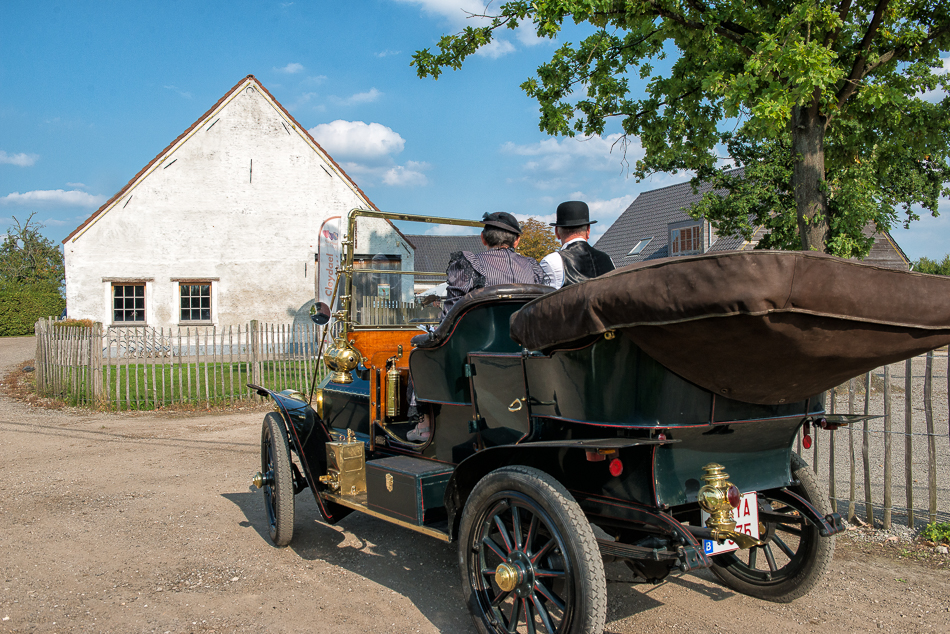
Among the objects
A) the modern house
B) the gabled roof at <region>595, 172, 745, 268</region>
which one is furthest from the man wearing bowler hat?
the gabled roof at <region>595, 172, 745, 268</region>

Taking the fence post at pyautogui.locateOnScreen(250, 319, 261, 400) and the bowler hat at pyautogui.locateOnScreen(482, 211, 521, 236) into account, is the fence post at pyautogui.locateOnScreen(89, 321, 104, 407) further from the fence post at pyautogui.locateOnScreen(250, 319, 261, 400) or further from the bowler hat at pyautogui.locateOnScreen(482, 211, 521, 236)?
the bowler hat at pyautogui.locateOnScreen(482, 211, 521, 236)

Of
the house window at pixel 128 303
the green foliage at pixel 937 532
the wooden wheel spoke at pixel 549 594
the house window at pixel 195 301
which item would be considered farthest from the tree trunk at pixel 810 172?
the house window at pixel 128 303

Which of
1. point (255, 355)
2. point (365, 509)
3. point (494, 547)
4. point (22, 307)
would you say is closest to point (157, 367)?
point (255, 355)

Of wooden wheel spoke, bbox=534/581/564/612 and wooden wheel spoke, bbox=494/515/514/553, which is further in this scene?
wooden wheel spoke, bbox=494/515/514/553

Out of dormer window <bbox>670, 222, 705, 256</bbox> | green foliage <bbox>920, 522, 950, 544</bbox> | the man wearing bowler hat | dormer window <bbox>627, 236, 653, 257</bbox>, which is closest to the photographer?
the man wearing bowler hat

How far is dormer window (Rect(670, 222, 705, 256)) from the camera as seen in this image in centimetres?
2572

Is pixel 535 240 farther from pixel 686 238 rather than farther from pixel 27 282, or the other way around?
pixel 27 282

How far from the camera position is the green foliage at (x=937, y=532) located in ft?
13.0

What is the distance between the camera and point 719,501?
2.33 metres

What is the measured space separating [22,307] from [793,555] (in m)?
36.6

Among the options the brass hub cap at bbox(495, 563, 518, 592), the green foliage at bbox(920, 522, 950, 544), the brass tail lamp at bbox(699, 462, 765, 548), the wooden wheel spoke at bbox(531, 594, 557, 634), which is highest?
the brass tail lamp at bbox(699, 462, 765, 548)

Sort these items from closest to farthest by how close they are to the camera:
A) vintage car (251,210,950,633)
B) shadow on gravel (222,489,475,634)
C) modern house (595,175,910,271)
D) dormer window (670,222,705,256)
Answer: vintage car (251,210,950,633) → shadow on gravel (222,489,475,634) → dormer window (670,222,705,256) → modern house (595,175,910,271)

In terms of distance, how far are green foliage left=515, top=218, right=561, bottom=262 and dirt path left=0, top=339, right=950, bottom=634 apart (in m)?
25.8

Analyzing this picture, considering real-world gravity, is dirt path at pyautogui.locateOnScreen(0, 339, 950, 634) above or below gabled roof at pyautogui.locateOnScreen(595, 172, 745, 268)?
below
